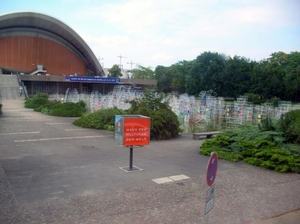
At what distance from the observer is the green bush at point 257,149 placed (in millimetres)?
9359

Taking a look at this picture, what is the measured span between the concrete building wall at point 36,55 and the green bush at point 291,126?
58.8m

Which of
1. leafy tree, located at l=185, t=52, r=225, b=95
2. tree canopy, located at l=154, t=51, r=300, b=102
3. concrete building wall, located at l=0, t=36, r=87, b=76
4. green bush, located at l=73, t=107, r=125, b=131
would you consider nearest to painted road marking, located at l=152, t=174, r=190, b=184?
green bush, located at l=73, t=107, r=125, b=131

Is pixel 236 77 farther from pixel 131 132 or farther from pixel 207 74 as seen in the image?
pixel 131 132

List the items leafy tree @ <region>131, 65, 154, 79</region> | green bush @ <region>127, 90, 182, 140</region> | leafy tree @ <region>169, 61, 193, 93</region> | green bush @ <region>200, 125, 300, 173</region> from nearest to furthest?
green bush @ <region>200, 125, 300, 173</region>
green bush @ <region>127, 90, 182, 140</region>
leafy tree @ <region>169, 61, 193, 93</region>
leafy tree @ <region>131, 65, 154, 79</region>

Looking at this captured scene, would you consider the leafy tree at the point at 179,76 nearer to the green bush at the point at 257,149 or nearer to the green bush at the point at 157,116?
the green bush at the point at 157,116

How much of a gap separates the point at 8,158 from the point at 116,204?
5.00m

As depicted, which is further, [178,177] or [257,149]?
[257,149]

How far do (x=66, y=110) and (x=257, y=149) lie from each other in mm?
15820

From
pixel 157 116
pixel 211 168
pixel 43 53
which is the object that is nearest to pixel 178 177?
pixel 211 168

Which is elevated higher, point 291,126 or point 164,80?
point 164,80

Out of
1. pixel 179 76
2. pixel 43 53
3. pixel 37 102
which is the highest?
A: pixel 43 53

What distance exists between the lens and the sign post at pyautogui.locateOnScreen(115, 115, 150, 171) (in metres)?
8.53

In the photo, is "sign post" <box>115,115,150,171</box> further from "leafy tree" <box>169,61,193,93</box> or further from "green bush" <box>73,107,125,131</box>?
"leafy tree" <box>169,61,193,93</box>

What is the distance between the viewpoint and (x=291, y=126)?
34.6ft
